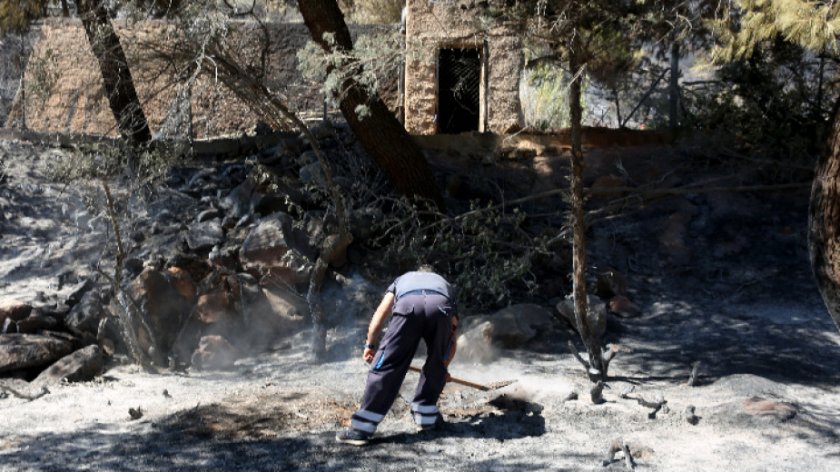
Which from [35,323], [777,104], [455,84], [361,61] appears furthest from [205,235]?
[777,104]

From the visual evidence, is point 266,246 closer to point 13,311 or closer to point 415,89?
point 13,311

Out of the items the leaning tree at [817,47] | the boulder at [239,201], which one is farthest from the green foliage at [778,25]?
the boulder at [239,201]

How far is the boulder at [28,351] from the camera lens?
8672mm

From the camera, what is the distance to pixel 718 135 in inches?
516

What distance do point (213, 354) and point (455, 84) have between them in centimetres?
761

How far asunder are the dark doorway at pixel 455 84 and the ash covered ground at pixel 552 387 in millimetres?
3423

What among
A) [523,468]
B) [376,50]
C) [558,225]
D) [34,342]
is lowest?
[523,468]

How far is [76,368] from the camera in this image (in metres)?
8.54

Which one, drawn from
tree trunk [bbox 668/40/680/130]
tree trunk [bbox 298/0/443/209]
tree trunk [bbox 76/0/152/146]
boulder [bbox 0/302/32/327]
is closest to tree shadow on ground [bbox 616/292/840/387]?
tree trunk [bbox 298/0/443/209]

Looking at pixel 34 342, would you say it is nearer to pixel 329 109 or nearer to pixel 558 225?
pixel 558 225

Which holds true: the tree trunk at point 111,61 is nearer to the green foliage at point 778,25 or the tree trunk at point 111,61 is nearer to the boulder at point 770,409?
the boulder at point 770,409

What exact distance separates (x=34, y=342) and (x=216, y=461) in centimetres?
334

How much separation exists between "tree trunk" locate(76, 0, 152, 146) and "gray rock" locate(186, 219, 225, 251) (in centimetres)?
116

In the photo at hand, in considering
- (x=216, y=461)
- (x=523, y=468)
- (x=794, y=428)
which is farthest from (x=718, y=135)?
(x=216, y=461)
